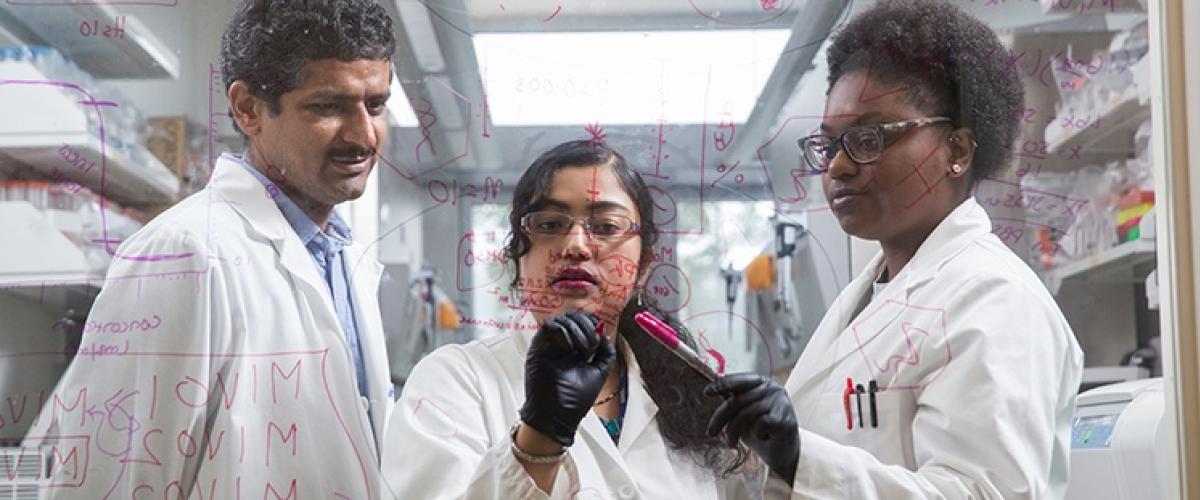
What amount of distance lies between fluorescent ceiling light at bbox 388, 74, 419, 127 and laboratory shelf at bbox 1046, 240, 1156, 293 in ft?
3.45

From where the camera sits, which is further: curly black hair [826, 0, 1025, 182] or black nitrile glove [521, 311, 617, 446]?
curly black hair [826, 0, 1025, 182]

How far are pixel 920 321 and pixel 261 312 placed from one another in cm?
99

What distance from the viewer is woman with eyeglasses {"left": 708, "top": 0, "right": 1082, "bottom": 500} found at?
1.59m

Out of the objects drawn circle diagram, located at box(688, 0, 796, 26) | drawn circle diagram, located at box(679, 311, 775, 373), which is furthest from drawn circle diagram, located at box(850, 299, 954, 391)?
drawn circle diagram, located at box(688, 0, 796, 26)

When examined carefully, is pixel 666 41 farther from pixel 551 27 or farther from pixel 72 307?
pixel 72 307

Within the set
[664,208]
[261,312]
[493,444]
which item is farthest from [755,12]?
[261,312]

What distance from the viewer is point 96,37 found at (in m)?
1.75

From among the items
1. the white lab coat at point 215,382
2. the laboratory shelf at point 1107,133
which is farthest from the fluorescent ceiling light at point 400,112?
the laboratory shelf at point 1107,133

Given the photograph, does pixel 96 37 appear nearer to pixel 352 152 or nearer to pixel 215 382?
pixel 352 152

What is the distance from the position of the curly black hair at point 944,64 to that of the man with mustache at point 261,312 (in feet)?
2.45

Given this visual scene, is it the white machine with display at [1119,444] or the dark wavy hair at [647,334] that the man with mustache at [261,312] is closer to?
the dark wavy hair at [647,334]

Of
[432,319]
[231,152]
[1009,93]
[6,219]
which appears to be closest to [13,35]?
[6,219]

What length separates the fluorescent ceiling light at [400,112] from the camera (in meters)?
1.71

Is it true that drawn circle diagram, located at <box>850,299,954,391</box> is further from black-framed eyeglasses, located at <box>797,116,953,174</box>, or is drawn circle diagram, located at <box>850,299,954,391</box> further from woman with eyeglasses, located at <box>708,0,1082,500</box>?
black-framed eyeglasses, located at <box>797,116,953,174</box>
